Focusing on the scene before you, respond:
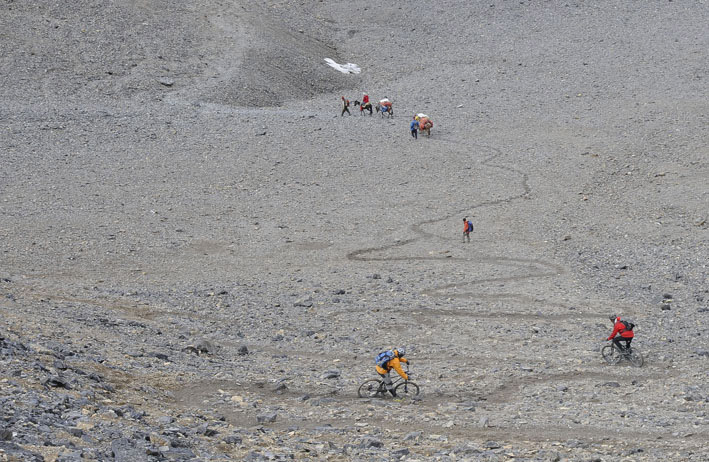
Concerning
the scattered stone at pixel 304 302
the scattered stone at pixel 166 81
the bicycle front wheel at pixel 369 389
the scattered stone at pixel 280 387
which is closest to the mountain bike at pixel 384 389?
the bicycle front wheel at pixel 369 389

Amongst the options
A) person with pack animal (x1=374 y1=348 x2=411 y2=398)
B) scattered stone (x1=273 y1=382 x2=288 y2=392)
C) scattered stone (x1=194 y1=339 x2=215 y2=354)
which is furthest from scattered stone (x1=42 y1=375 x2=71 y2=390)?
person with pack animal (x1=374 y1=348 x2=411 y2=398)

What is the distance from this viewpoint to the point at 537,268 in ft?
83.6

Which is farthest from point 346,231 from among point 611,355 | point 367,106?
point 367,106

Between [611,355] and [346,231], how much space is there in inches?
501

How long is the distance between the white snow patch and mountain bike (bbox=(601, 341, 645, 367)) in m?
36.4

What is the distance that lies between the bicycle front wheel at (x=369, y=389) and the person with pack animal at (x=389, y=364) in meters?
0.22

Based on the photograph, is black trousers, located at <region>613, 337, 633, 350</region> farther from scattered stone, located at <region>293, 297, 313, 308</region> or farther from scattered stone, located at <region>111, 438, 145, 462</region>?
scattered stone, located at <region>111, 438, 145, 462</region>

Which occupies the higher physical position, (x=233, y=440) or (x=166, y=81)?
(x=166, y=81)

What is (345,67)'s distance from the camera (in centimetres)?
5288

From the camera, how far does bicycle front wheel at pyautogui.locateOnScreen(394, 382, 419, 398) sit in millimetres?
16312

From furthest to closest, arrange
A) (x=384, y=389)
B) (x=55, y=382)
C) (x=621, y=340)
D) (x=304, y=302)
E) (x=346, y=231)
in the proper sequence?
(x=346, y=231) → (x=304, y=302) → (x=621, y=340) → (x=384, y=389) → (x=55, y=382)

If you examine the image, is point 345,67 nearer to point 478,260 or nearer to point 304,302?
point 478,260

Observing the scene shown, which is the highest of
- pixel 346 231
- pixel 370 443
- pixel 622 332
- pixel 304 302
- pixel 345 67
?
pixel 345 67

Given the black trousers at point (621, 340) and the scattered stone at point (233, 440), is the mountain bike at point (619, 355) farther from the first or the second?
the scattered stone at point (233, 440)
